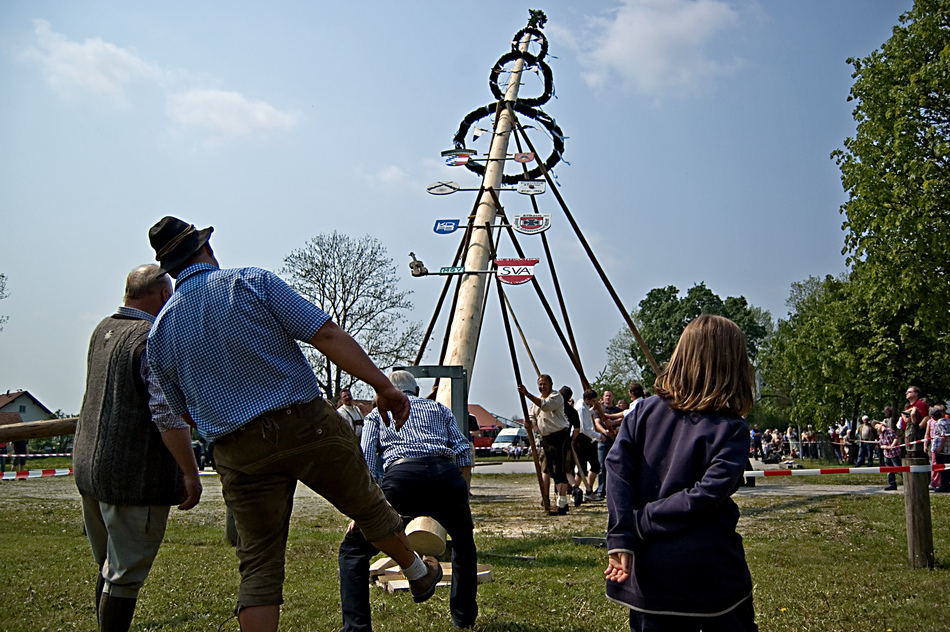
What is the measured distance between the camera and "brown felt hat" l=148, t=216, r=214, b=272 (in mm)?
3279

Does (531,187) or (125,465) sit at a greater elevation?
(531,187)

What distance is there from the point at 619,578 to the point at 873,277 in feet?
52.3

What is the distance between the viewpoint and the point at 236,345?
9.79 ft

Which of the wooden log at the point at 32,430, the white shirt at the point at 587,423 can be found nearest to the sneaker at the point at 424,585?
the wooden log at the point at 32,430

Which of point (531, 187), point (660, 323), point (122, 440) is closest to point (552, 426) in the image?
point (531, 187)

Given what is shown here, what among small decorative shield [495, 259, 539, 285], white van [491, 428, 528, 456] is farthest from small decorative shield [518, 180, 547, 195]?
white van [491, 428, 528, 456]

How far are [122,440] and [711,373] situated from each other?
2.52 meters

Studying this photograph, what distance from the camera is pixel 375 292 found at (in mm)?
33656

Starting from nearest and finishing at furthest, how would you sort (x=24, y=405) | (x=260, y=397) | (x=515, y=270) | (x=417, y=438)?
(x=260, y=397), (x=417, y=438), (x=515, y=270), (x=24, y=405)

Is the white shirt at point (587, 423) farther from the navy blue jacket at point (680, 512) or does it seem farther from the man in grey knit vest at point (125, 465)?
the navy blue jacket at point (680, 512)

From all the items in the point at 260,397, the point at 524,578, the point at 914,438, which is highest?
the point at 260,397

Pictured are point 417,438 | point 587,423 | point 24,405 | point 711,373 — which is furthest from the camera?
point 24,405

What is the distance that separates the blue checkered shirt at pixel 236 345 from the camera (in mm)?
2965

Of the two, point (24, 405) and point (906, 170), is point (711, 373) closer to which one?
point (906, 170)
